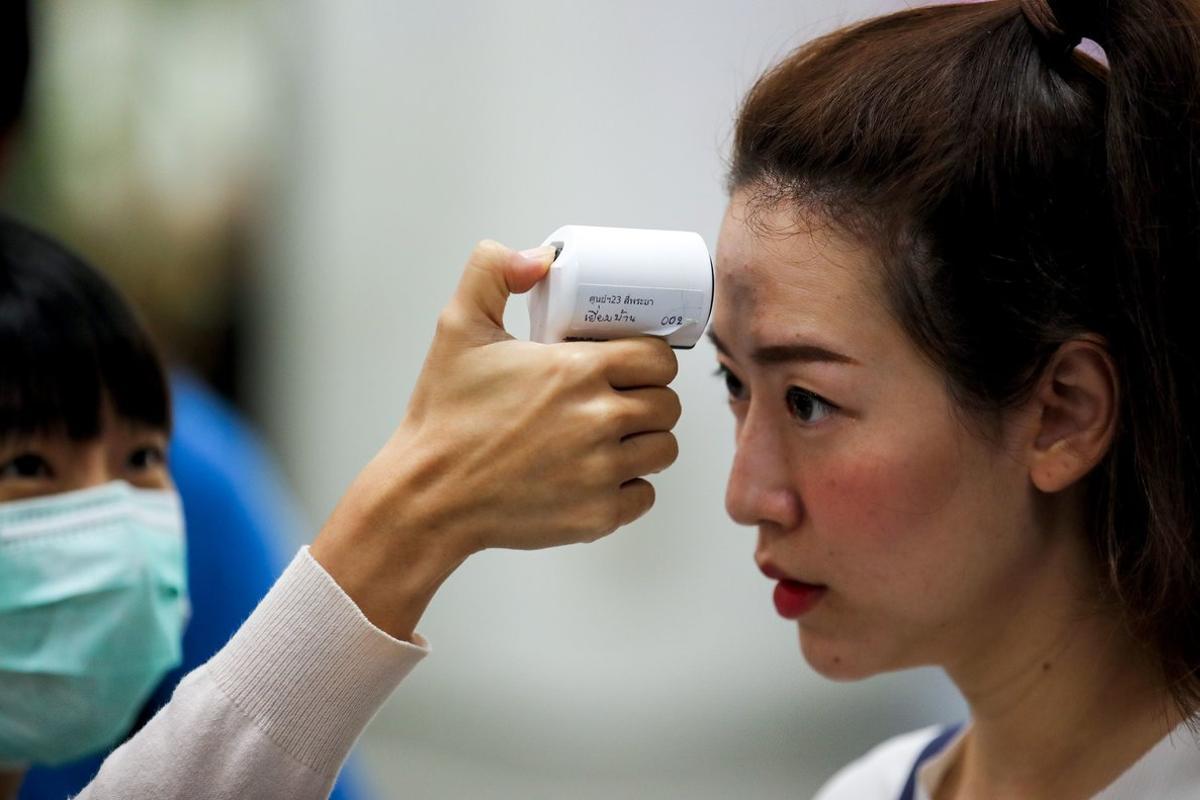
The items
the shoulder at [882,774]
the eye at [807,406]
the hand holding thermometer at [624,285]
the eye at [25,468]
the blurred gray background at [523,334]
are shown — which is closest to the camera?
the hand holding thermometer at [624,285]

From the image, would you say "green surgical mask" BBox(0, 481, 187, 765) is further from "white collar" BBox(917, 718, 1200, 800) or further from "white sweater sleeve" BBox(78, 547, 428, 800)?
"white collar" BBox(917, 718, 1200, 800)

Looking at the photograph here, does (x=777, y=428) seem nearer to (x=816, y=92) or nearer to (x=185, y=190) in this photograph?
(x=816, y=92)

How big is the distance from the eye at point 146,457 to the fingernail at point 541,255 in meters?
0.62

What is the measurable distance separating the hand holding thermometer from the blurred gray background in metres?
1.39

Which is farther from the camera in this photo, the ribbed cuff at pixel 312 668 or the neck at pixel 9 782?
the neck at pixel 9 782

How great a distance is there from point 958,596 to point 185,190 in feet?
9.73

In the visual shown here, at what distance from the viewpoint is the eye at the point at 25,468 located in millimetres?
1342

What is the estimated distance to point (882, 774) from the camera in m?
1.46

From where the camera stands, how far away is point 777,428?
116cm

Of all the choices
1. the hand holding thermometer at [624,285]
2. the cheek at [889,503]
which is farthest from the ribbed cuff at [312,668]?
the cheek at [889,503]

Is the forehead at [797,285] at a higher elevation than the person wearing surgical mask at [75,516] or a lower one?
higher

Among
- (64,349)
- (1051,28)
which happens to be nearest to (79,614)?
(64,349)

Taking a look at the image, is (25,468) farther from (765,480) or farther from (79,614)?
(765,480)

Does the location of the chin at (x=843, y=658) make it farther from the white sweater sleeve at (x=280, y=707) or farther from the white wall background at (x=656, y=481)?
the white wall background at (x=656, y=481)
